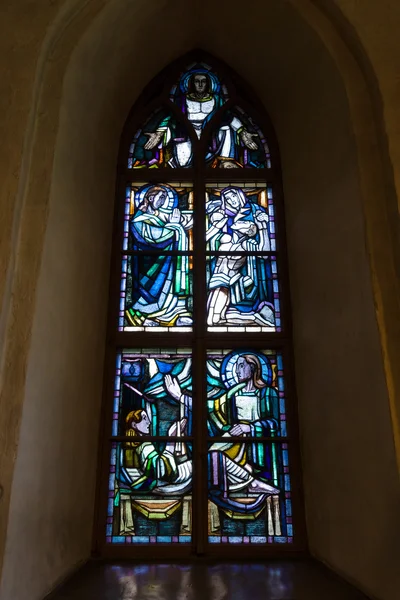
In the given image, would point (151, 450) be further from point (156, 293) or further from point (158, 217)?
point (158, 217)

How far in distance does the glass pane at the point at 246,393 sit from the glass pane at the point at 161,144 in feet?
4.47

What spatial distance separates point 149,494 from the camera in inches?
109

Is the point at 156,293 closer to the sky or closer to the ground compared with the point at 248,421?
closer to the sky

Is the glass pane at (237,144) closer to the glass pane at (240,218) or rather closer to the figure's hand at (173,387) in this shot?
the glass pane at (240,218)

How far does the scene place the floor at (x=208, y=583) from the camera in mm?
2164

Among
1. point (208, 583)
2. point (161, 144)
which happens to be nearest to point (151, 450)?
point (208, 583)

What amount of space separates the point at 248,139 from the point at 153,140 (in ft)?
2.11

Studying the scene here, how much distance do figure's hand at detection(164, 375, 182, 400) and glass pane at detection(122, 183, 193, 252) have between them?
808 mm

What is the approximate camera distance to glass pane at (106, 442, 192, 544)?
8.87 feet
